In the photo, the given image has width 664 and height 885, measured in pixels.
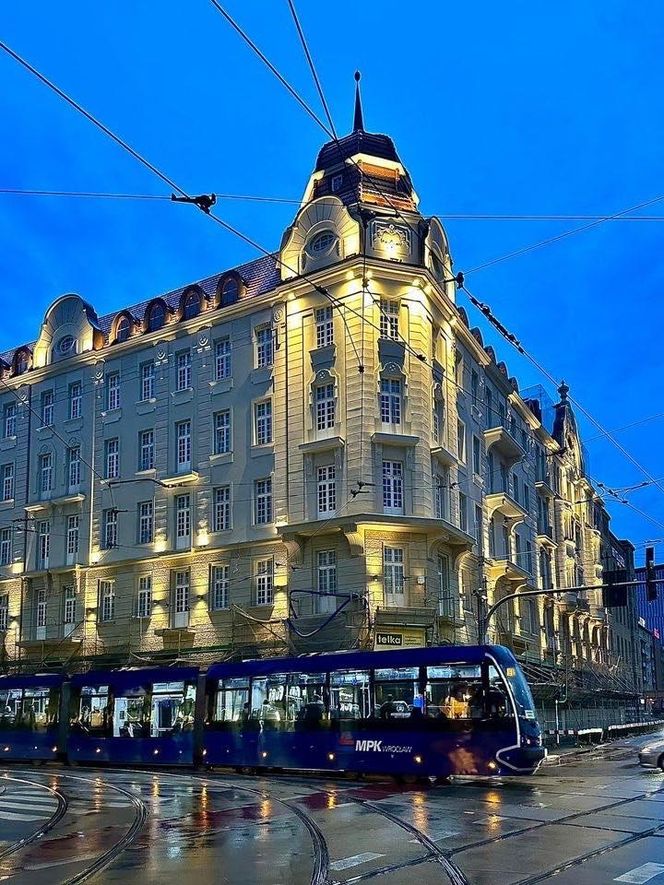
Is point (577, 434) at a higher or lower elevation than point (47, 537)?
higher

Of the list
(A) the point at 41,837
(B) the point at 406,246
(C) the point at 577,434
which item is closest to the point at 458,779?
(A) the point at 41,837

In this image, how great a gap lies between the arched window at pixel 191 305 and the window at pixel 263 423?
258 inches

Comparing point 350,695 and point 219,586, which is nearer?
point 350,695

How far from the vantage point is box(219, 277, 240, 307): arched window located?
42094 millimetres

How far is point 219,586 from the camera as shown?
39.2 metres

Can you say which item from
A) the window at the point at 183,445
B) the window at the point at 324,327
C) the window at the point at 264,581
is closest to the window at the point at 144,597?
the window at the point at 183,445

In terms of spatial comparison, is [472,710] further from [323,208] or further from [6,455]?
[6,455]

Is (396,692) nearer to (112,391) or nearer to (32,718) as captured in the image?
(32,718)

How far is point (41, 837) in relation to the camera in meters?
14.6

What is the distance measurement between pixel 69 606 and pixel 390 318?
1982 cm

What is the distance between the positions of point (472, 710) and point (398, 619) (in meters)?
10.9

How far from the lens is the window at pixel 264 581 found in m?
37.6

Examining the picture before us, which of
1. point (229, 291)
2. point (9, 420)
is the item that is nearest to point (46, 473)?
point (9, 420)

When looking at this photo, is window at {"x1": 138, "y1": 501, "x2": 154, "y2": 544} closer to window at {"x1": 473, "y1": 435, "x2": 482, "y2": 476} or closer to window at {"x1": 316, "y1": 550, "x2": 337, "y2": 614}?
window at {"x1": 316, "y1": 550, "x2": 337, "y2": 614}
